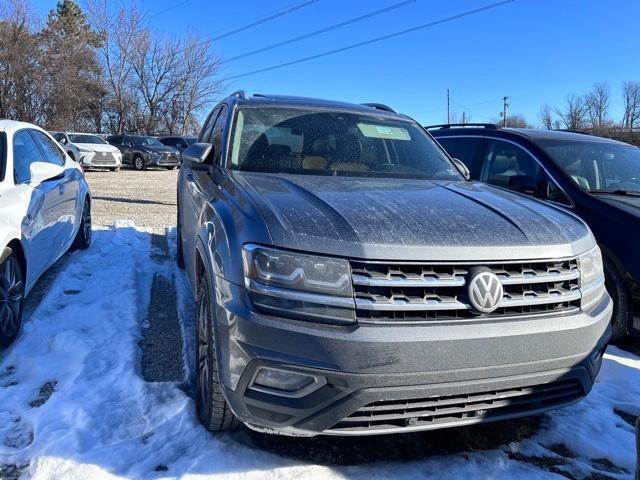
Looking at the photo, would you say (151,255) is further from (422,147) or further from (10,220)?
(422,147)

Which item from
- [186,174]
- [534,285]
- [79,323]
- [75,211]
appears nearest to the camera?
[534,285]

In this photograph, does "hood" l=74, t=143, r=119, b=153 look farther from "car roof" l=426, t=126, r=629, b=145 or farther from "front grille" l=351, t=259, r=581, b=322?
"front grille" l=351, t=259, r=581, b=322

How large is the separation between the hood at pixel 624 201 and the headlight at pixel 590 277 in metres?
1.68

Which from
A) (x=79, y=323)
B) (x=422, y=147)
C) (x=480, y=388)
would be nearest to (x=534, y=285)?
(x=480, y=388)

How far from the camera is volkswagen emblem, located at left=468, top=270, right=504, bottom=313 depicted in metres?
2.19

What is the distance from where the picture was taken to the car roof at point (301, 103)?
3.89 meters

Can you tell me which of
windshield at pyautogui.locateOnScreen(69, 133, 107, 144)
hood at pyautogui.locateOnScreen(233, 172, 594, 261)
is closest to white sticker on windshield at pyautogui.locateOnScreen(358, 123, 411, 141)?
hood at pyautogui.locateOnScreen(233, 172, 594, 261)

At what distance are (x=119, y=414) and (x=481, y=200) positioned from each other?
2260 millimetres

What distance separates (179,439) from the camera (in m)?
2.56

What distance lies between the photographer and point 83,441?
252 centimetres

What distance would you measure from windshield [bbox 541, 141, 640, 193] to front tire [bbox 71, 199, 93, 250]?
5159 millimetres

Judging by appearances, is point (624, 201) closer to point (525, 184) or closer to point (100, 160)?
point (525, 184)

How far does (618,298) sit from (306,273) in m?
3.00

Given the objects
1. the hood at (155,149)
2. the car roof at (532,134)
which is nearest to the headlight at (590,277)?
the car roof at (532,134)
